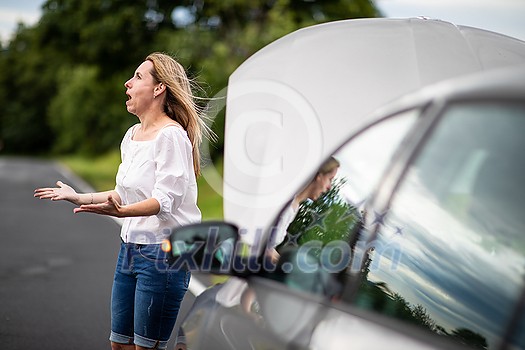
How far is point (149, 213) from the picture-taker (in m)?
4.12

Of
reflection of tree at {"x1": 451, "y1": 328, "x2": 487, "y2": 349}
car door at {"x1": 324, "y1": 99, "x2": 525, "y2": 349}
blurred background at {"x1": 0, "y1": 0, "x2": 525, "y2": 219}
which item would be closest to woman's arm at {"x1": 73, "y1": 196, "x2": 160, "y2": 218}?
car door at {"x1": 324, "y1": 99, "x2": 525, "y2": 349}

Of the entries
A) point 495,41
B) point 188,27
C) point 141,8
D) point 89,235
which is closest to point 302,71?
point 495,41

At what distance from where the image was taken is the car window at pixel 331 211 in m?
2.65

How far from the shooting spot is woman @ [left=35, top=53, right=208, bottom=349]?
4.16 m

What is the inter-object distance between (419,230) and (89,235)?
38.1 ft

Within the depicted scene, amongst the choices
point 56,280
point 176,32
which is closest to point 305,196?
point 56,280

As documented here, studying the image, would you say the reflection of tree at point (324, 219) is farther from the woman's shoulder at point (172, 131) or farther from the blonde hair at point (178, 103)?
the blonde hair at point (178, 103)

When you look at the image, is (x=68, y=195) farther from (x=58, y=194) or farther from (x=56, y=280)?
(x=56, y=280)

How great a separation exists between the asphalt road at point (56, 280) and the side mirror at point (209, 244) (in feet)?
11.4

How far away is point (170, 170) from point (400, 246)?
5.84ft

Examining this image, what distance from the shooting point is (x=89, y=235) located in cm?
1378

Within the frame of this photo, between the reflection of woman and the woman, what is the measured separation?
1046 mm

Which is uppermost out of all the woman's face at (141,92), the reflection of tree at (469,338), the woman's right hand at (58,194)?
the woman's face at (141,92)

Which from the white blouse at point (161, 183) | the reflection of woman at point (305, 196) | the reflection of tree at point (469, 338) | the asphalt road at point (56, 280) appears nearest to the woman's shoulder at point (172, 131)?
the white blouse at point (161, 183)
